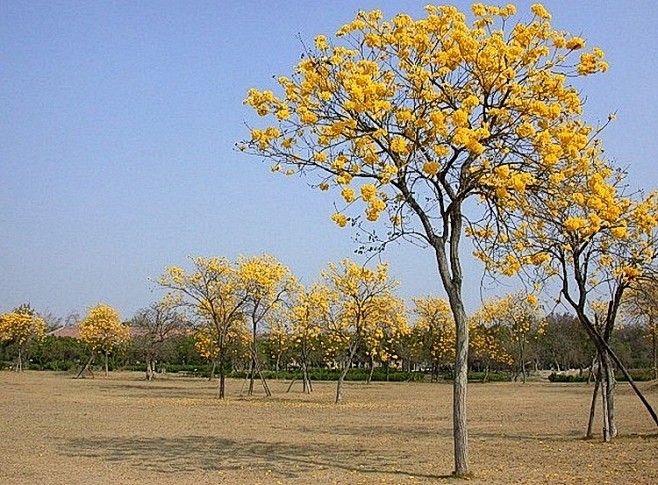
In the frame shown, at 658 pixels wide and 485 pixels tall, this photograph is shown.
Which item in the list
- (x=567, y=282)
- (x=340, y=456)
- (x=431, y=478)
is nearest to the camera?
(x=431, y=478)

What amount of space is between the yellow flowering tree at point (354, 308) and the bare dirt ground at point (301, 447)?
5.98 metres

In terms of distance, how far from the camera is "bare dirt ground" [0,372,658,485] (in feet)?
34.4

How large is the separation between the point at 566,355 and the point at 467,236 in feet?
190

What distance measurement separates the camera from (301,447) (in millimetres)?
14203

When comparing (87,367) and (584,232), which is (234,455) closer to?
(584,232)

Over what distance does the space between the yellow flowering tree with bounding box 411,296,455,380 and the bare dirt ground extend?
1266 inches

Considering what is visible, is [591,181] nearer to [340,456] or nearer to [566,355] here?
[340,456]

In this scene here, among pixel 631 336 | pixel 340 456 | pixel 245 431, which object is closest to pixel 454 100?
pixel 340 456

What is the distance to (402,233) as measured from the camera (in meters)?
10.8

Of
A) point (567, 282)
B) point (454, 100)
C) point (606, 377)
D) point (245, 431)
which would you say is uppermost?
point (454, 100)

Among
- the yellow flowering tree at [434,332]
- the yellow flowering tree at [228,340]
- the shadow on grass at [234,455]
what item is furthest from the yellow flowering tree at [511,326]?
the shadow on grass at [234,455]

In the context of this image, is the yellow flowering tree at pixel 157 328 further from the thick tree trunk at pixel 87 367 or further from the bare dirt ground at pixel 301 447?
the bare dirt ground at pixel 301 447

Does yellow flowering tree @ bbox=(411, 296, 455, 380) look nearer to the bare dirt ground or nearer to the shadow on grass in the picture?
the bare dirt ground

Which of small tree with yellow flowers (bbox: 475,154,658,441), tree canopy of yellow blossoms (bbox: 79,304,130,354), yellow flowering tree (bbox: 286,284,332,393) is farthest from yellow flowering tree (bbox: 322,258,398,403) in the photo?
tree canopy of yellow blossoms (bbox: 79,304,130,354)
